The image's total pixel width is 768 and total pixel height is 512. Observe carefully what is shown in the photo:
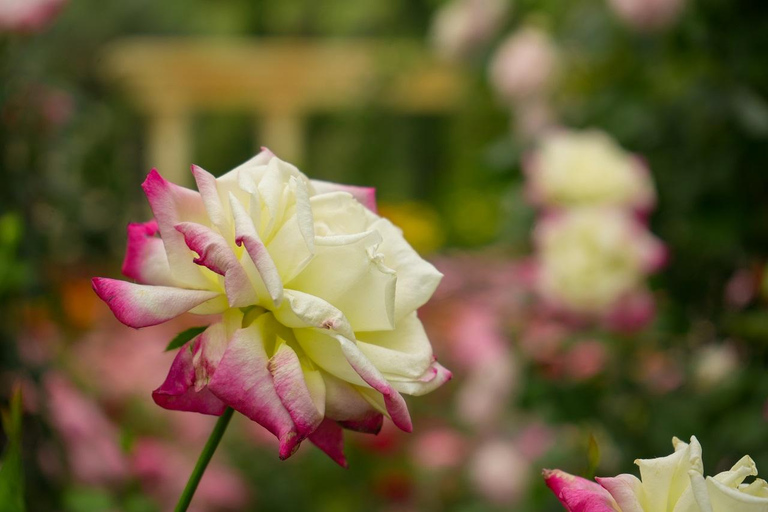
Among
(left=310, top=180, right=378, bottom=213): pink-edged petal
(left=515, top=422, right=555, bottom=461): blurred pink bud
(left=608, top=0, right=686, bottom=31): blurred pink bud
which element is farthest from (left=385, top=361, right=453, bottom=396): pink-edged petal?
(left=515, top=422, right=555, bottom=461): blurred pink bud

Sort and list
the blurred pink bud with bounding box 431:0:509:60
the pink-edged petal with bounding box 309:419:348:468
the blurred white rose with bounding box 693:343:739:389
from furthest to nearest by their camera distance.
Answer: the blurred pink bud with bounding box 431:0:509:60 → the blurred white rose with bounding box 693:343:739:389 → the pink-edged petal with bounding box 309:419:348:468

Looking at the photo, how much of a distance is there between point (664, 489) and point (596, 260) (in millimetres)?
1004

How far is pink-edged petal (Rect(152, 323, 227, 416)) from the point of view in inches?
15.2

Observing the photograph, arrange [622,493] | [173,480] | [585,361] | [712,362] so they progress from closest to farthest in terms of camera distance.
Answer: [622,493]
[173,480]
[712,362]
[585,361]

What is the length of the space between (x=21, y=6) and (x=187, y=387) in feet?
3.64

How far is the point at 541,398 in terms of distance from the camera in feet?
4.83

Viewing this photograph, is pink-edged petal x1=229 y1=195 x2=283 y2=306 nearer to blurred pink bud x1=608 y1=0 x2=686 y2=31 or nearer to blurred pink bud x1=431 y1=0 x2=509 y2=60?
blurred pink bud x1=608 y1=0 x2=686 y2=31

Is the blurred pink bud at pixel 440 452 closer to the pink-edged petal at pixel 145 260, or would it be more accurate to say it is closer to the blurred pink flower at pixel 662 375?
the blurred pink flower at pixel 662 375

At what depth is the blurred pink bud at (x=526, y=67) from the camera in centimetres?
180

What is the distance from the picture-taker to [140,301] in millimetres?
384

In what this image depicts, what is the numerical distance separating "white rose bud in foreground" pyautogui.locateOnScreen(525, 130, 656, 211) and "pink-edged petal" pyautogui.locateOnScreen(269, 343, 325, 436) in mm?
1039

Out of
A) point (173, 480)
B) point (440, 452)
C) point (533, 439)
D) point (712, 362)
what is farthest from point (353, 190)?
point (440, 452)

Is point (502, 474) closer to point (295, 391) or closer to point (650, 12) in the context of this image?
point (650, 12)

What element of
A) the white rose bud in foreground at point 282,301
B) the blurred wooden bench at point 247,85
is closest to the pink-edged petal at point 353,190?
the white rose bud in foreground at point 282,301
